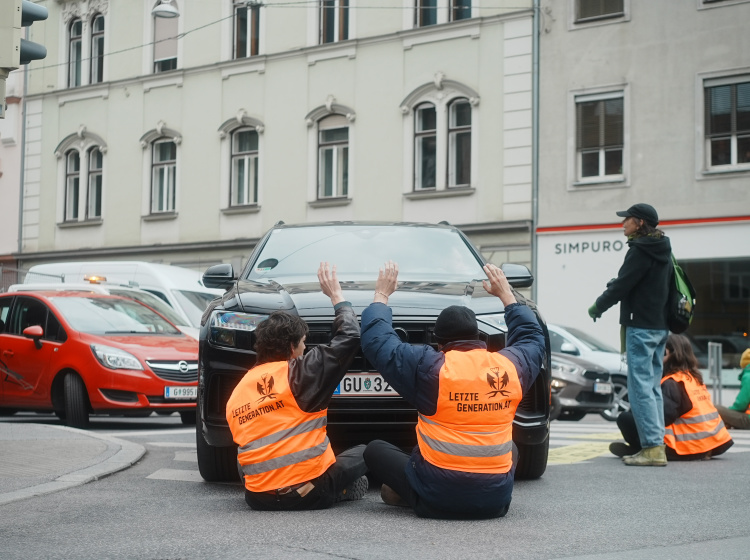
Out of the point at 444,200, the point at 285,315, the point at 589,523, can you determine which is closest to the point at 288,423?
the point at 285,315

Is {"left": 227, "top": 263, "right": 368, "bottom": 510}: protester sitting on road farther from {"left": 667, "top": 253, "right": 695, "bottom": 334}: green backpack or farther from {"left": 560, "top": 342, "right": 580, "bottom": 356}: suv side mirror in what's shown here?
{"left": 560, "top": 342, "right": 580, "bottom": 356}: suv side mirror

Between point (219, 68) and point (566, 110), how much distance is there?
946 cm

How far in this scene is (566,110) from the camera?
2361 centimetres

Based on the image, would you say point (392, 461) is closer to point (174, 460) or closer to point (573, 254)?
point (174, 460)

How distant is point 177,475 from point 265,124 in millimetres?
21187

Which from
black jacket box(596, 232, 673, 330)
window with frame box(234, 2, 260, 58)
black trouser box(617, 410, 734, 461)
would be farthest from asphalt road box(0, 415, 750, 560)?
window with frame box(234, 2, 260, 58)

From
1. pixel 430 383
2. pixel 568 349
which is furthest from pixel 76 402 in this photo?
pixel 430 383

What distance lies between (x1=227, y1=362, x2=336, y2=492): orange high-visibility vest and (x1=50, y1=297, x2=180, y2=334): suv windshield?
6.98 meters

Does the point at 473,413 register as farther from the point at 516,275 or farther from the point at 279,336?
the point at 516,275

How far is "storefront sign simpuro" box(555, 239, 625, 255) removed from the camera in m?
23.0

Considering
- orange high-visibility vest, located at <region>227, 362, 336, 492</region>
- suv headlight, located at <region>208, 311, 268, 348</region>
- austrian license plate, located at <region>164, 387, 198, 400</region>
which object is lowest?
austrian license plate, located at <region>164, 387, 198, 400</region>

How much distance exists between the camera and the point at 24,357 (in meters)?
12.6

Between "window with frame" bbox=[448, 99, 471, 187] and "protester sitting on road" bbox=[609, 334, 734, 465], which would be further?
"window with frame" bbox=[448, 99, 471, 187]

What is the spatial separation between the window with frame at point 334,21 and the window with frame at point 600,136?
6.27 metres
